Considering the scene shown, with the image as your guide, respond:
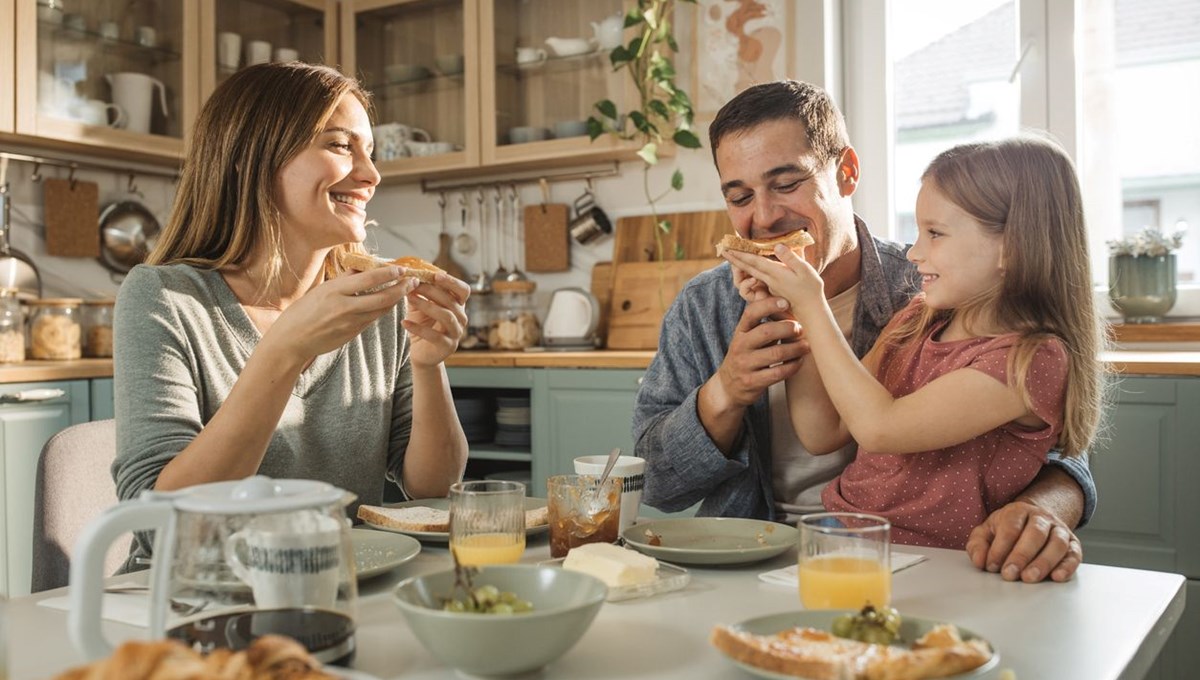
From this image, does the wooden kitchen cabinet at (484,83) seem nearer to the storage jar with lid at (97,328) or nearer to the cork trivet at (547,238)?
the cork trivet at (547,238)

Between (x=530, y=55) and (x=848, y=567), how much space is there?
124 inches

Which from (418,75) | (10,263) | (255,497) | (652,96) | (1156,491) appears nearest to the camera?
(255,497)

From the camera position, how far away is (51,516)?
1561 mm

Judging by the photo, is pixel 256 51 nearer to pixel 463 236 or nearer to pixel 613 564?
pixel 463 236

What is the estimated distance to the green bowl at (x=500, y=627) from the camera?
30.5 inches

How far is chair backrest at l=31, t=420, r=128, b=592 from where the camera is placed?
1548 mm

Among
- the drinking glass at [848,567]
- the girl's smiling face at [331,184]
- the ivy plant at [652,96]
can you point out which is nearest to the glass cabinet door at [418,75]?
the ivy plant at [652,96]

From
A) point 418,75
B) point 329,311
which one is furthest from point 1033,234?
point 418,75

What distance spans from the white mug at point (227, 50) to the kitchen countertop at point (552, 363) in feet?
4.05

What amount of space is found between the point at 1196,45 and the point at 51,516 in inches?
122

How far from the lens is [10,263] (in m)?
3.38

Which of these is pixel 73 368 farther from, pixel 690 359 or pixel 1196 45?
pixel 1196 45

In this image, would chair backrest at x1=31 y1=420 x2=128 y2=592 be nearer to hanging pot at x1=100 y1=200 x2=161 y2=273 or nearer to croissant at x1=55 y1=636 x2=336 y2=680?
croissant at x1=55 y1=636 x2=336 y2=680

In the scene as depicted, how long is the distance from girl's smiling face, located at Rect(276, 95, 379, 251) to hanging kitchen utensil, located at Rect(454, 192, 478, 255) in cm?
227
